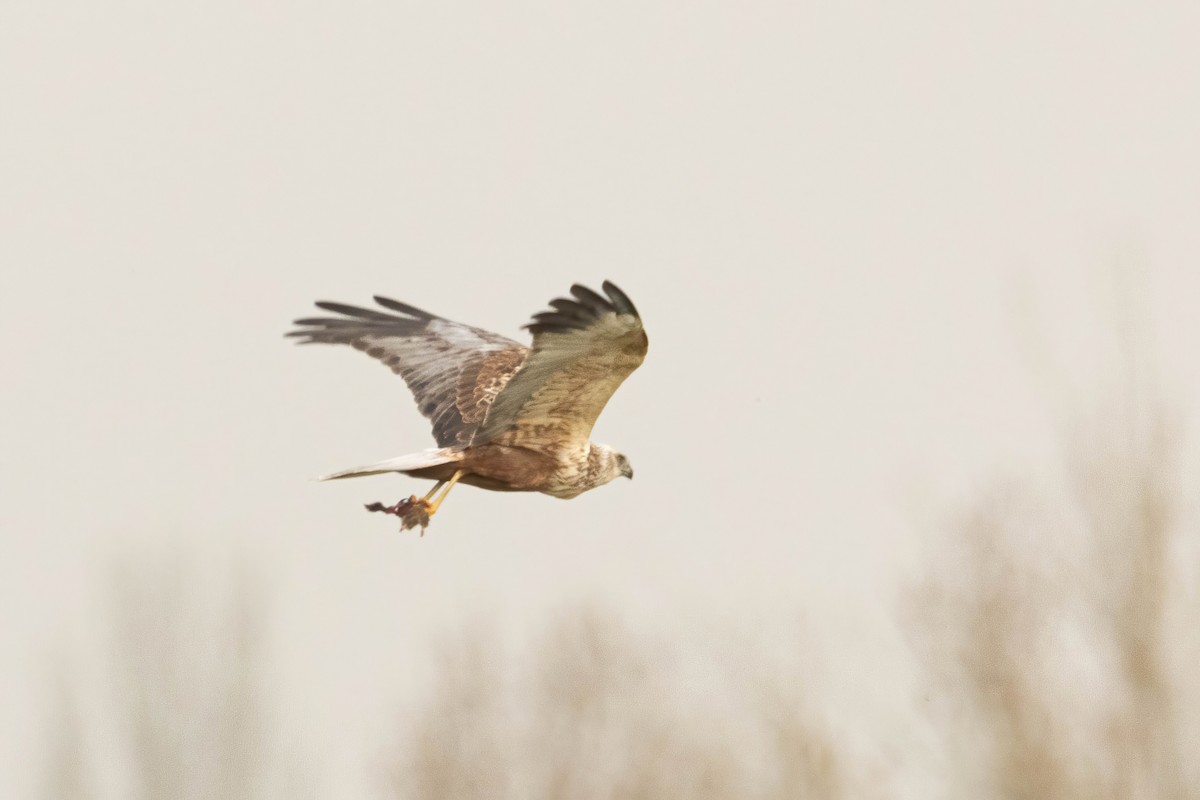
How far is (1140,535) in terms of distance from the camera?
10.6 m

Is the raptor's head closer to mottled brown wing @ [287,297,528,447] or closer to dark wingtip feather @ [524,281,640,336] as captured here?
mottled brown wing @ [287,297,528,447]

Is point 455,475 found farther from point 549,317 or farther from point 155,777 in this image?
point 155,777

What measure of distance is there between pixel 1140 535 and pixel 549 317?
490 centimetres

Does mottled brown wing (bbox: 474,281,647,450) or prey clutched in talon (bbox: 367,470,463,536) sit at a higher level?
mottled brown wing (bbox: 474,281,647,450)

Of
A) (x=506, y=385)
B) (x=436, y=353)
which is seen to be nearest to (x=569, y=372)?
(x=506, y=385)

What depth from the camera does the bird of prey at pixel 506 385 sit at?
7.74 metres

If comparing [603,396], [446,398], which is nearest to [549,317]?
[603,396]

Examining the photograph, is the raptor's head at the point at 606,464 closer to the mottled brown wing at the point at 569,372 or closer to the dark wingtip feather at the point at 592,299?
the mottled brown wing at the point at 569,372

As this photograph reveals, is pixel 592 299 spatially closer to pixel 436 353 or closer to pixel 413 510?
pixel 413 510

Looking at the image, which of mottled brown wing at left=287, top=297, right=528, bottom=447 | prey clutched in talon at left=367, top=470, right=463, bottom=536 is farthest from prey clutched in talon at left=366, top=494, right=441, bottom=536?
mottled brown wing at left=287, top=297, right=528, bottom=447

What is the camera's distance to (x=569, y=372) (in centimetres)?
816

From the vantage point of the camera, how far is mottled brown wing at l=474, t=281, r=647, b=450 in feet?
24.7

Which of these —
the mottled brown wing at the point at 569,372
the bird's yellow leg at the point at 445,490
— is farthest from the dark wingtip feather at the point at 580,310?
the bird's yellow leg at the point at 445,490

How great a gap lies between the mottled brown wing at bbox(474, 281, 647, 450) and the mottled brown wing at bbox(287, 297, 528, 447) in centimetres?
54
